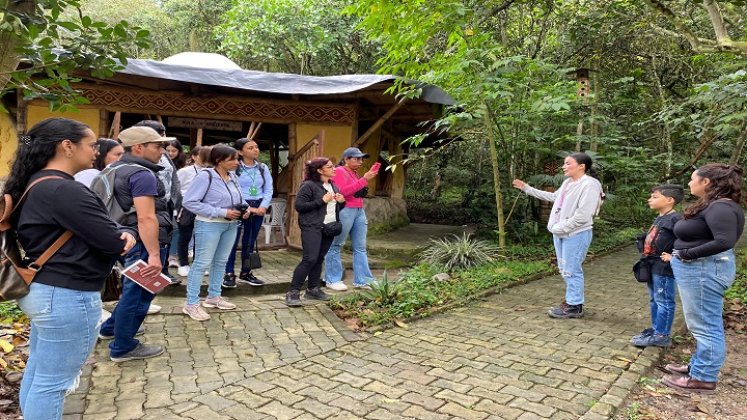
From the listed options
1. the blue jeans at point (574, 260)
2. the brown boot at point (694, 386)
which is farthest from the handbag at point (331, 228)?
the brown boot at point (694, 386)

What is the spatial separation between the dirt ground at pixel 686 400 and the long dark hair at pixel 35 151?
3460 mm

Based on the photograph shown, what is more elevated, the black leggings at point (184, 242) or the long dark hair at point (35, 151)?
the long dark hair at point (35, 151)

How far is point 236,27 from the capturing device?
1295 centimetres

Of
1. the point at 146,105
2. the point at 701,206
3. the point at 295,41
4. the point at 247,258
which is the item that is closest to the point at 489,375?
the point at 701,206

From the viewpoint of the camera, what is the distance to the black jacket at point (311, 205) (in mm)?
5027

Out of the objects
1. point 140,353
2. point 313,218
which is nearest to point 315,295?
point 313,218

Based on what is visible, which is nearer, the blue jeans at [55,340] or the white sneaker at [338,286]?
the blue jeans at [55,340]

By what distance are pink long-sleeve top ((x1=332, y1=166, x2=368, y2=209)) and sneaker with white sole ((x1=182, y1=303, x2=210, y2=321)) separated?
79.2 inches

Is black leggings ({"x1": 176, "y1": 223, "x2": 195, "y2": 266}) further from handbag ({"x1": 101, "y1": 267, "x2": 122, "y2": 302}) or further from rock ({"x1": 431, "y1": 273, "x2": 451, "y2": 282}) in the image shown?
rock ({"x1": 431, "y1": 273, "x2": 451, "y2": 282})

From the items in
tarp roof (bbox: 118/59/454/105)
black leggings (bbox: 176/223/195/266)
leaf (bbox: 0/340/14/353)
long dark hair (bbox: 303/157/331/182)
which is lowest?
leaf (bbox: 0/340/14/353)

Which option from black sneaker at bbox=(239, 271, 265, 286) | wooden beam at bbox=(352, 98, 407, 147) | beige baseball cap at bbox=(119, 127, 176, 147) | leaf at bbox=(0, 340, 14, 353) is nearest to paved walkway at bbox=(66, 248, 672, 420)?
black sneaker at bbox=(239, 271, 265, 286)

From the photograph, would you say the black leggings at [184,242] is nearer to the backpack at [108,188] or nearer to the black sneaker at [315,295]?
the black sneaker at [315,295]

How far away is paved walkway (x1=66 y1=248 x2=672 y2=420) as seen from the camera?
3.00 metres

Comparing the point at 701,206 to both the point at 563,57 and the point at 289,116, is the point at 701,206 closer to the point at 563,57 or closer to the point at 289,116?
the point at 289,116
